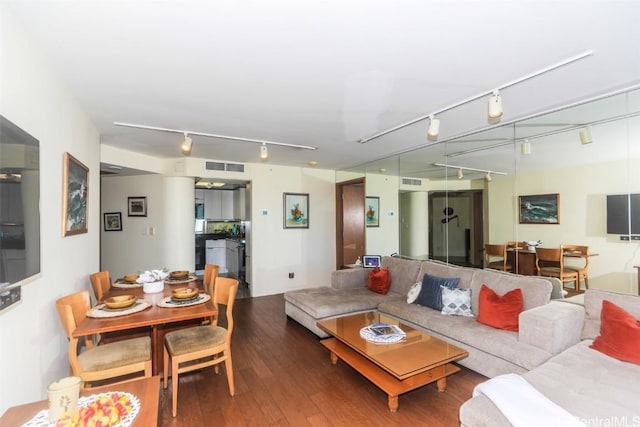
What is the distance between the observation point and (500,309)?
8.85ft

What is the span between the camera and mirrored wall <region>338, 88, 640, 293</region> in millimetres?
2605

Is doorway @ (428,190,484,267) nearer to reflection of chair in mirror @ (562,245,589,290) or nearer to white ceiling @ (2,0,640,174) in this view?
Result: reflection of chair in mirror @ (562,245,589,290)

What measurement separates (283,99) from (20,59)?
1628mm

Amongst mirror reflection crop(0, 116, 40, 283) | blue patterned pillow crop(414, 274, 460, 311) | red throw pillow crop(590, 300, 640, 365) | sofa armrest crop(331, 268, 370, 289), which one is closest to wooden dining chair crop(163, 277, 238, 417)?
mirror reflection crop(0, 116, 40, 283)

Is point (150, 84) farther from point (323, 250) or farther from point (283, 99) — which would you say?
point (323, 250)

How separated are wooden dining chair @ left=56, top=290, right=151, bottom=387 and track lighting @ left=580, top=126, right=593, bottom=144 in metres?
4.30

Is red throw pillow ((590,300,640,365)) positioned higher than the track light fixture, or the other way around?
the track light fixture

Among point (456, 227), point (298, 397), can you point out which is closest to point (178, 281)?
point (298, 397)

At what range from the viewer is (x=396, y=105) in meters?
2.74

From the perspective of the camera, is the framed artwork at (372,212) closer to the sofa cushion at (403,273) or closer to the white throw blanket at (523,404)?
the sofa cushion at (403,273)

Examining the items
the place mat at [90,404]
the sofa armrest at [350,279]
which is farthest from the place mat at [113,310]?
the sofa armrest at [350,279]

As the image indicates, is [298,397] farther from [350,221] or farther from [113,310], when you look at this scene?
[350,221]

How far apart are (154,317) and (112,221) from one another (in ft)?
13.0

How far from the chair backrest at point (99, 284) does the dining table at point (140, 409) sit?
1766 millimetres
